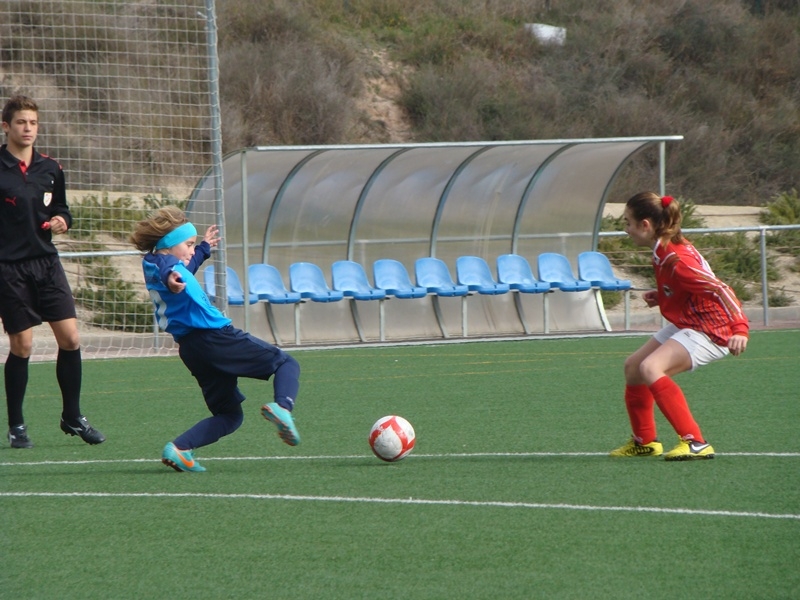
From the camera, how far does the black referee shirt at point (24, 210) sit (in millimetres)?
7246

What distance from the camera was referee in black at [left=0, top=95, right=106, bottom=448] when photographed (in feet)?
23.7

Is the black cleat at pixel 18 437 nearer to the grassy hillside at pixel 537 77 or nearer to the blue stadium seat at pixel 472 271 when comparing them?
the blue stadium seat at pixel 472 271

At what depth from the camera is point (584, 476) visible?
19.5 ft

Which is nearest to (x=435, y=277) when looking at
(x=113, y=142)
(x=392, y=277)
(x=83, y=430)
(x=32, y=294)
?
(x=392, y=277)

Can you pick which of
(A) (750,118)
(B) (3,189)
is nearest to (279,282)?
(B) (3,189)

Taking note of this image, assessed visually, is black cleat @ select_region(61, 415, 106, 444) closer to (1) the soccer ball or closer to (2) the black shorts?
(2) the black shorts

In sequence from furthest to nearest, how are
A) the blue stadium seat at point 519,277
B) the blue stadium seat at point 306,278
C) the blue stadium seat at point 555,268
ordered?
1. the blue stadium seat at point 555,268
2. the blue stadium seat at point 519,277
3. the blue stadium seat at point 306,278

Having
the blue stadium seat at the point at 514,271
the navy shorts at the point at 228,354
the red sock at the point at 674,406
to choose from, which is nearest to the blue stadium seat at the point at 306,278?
the blue stadium seat at the point at 514,271

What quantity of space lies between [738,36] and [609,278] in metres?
24.6

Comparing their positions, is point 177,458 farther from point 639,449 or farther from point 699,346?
point 699,346

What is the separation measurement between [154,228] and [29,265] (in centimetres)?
139

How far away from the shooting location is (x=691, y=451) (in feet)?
20.5

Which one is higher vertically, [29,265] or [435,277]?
[29,265]

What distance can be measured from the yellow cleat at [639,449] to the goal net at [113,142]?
736 cm
